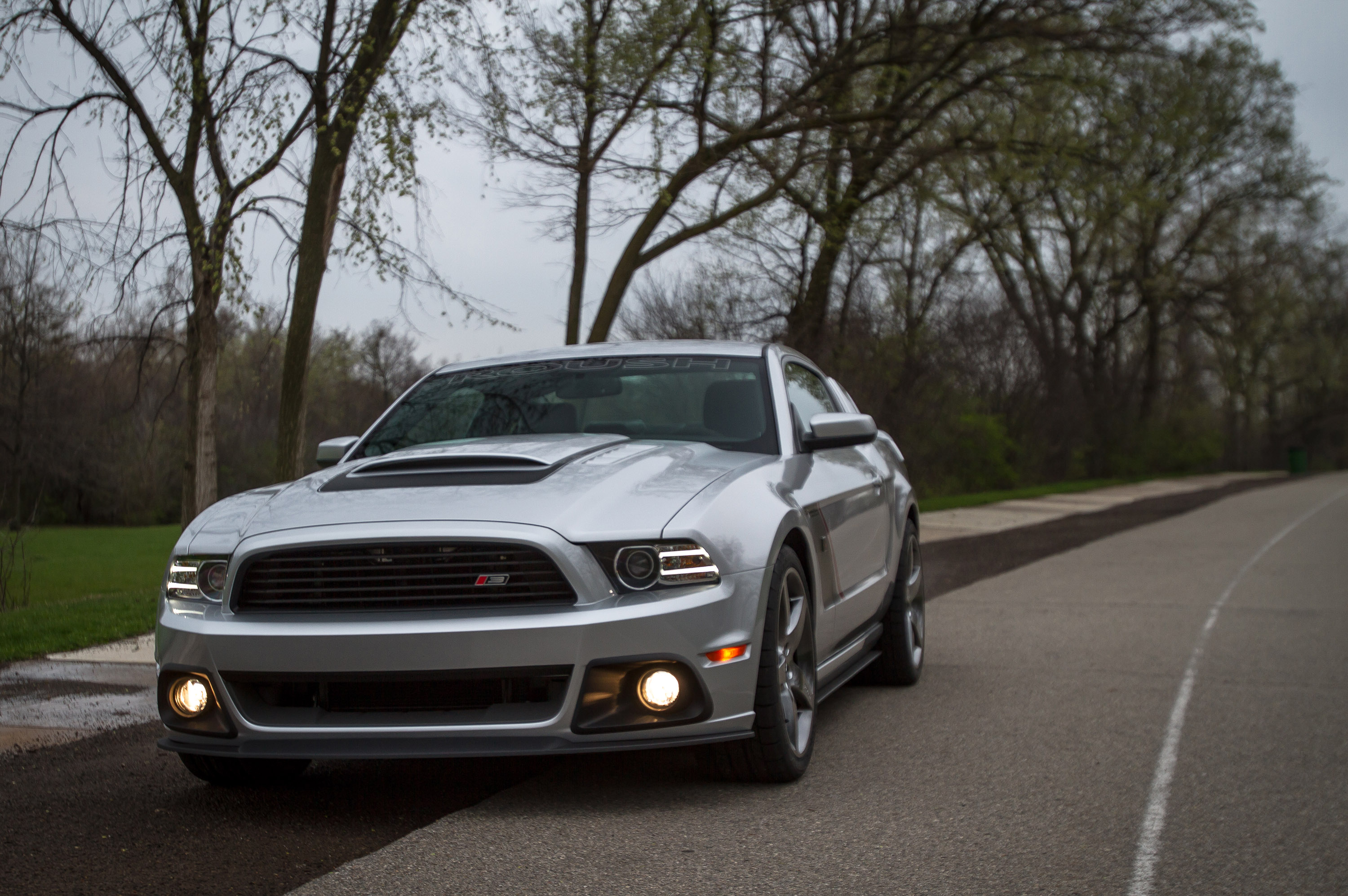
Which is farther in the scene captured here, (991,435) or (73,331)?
(991,435)

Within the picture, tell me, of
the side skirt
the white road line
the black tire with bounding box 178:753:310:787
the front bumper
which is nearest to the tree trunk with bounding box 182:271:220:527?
the side skirt

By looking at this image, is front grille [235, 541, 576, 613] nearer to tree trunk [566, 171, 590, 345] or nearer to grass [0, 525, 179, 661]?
grass [0, 525, 179, 661]

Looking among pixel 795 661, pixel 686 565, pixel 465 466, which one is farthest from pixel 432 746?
pixel 795 661

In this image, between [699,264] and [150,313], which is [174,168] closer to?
[150,313]

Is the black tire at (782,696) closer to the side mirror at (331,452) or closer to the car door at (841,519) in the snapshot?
the car door at (841,519)

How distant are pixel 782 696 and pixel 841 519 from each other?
1.25 meters

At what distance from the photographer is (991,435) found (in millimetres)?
34500

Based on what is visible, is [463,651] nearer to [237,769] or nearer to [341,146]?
[237,769]

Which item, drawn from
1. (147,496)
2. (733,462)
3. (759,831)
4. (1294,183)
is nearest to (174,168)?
(733,462)

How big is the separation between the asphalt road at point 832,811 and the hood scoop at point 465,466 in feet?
3.46

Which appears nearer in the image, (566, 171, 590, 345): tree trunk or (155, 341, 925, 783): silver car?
(155, 341, 925, 783): silver car

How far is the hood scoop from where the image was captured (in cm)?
453

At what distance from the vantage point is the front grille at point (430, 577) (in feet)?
13.5

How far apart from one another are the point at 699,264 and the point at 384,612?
66.9ft
